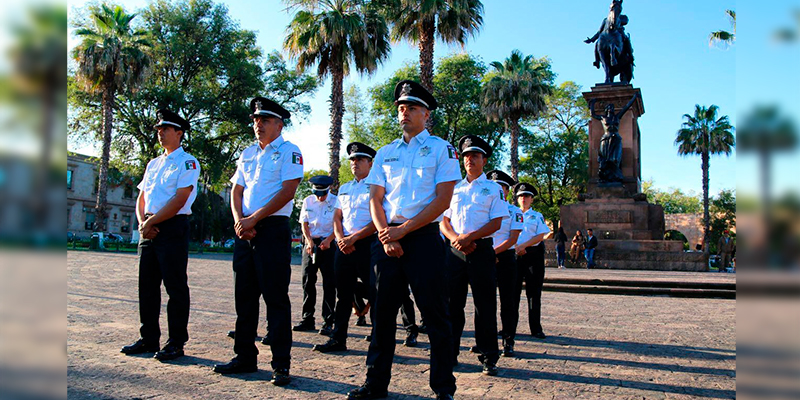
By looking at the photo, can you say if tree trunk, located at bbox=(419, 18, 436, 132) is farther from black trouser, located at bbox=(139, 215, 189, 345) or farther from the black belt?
the black belt

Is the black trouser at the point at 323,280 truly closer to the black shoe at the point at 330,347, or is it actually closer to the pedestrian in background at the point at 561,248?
the black shoe at the point at 330,347

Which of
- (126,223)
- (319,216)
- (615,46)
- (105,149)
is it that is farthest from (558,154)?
(126,223)

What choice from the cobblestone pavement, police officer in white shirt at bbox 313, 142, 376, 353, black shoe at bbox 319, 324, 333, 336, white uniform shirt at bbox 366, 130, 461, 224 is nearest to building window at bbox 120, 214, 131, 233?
the cobblestone pavement

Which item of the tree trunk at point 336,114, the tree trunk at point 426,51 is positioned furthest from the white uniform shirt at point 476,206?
the tree trunk at point 336,114

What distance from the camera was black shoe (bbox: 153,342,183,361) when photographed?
511 cm

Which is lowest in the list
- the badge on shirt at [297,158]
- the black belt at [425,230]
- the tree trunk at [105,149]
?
the black belt at [425,230]

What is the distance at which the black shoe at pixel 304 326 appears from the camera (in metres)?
7.68

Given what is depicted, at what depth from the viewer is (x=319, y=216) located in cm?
803

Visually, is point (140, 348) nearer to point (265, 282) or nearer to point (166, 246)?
point (166, 246)

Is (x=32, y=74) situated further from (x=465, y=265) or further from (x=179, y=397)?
(x=465, y=265)

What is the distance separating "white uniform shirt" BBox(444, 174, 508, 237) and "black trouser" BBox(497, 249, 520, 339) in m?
1.08

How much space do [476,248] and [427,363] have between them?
1.24m

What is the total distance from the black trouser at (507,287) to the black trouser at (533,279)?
1.09 metres

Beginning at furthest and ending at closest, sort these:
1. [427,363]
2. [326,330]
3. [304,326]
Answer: [304,326] < [326,330] < [427,363]
